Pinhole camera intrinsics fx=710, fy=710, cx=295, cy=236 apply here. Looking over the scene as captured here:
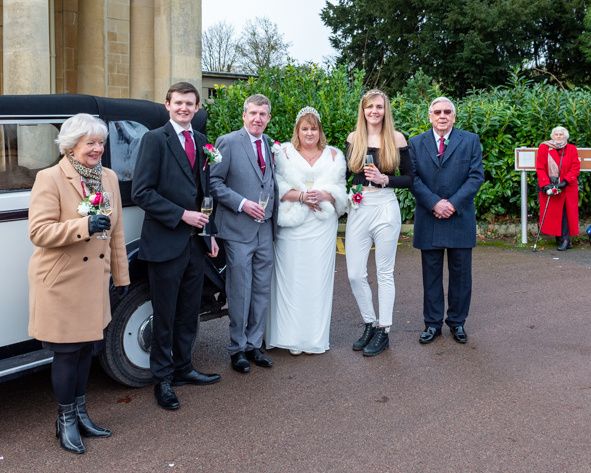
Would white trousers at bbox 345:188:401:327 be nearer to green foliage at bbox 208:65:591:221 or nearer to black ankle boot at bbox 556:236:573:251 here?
black ankle boot at bbox 556:236:573:251

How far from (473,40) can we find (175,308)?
2795cm

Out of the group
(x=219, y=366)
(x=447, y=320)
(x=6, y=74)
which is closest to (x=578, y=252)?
(x=447, y=320)

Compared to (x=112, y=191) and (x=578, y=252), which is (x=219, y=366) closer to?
(x=112, y=191)

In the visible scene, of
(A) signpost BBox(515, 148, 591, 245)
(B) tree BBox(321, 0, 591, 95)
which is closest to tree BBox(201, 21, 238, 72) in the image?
(B) tree BBox(321, 0, 591, 95)

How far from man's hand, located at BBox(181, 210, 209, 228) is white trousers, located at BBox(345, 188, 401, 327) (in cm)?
169

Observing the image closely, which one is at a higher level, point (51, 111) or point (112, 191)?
point (51, 111)

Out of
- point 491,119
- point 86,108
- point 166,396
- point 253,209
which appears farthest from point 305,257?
point 491,119

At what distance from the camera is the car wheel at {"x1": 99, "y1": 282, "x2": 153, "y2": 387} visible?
5.02 m

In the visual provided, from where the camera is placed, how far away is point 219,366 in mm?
5793

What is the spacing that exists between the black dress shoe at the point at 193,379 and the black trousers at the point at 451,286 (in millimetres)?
2196

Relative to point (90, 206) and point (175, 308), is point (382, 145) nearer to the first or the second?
point (175, 308)

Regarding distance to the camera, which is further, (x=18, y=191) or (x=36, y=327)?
(x=18, y=191)

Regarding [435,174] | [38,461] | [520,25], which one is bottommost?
[38,461]

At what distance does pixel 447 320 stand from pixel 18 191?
12.7 ft
